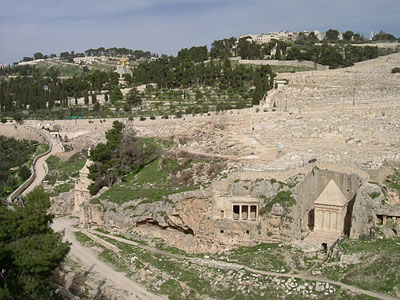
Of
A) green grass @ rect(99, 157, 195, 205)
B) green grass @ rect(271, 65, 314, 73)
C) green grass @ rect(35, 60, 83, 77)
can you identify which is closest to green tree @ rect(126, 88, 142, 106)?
green grass @ rect(271, 65, 314, 73)

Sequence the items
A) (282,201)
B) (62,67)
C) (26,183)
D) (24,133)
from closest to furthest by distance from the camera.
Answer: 1. (282,201)
2. (26,183)
3. (24,133)
4. (62,67)

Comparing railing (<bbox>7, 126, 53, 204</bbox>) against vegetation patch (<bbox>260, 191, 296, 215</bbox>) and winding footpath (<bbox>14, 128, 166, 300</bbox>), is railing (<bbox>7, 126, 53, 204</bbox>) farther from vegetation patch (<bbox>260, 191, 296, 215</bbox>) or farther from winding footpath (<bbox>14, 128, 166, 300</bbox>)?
vegetation patch (<bbox>260, 191, 296, 215</bbox>)

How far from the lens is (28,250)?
15891 millimetres

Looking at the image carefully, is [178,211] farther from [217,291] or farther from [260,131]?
[260,131]

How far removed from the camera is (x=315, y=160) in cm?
2514

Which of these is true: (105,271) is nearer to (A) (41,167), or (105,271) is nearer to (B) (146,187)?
(B) (146,187)

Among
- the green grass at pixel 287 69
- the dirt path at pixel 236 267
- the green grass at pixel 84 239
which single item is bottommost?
the green grass at pixel 84 239

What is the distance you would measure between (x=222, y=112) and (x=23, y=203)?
31103 mm

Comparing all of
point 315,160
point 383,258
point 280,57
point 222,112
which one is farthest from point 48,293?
point 280,57

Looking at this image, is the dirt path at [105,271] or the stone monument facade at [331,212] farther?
the stone monument facade at [331,212]

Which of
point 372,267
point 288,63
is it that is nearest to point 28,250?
point 372,267

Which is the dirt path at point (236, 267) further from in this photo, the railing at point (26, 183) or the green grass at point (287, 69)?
the green grass at point (287, 69)

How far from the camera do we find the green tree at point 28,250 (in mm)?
15648

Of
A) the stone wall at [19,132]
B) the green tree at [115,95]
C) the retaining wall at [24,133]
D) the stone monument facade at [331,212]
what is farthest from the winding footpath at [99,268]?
the green tree at [115,95]
